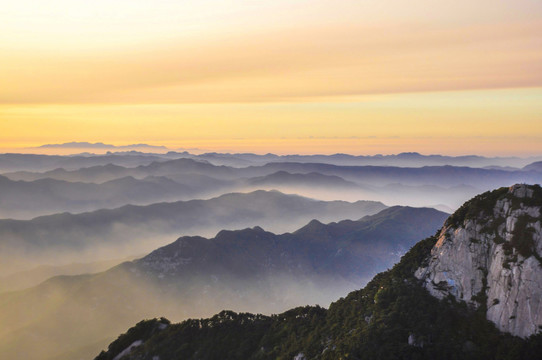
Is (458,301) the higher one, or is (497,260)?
(497,260)

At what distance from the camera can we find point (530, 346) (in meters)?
59.9

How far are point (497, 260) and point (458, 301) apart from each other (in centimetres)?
884

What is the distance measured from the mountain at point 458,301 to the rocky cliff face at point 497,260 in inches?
5.5

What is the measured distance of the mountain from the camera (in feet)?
208

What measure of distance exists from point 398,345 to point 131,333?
234 ft

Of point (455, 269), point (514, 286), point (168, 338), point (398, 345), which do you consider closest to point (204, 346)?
point (168, 338)

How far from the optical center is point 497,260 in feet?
226

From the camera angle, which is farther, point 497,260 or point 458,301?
point 458,301

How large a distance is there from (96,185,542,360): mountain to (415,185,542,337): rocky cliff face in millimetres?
139

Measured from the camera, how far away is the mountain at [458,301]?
63.5 meters

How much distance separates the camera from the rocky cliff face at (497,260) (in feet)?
208

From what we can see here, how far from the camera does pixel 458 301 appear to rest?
233 ft

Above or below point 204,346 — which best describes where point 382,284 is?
above

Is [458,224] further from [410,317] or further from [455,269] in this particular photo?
[410,317]
